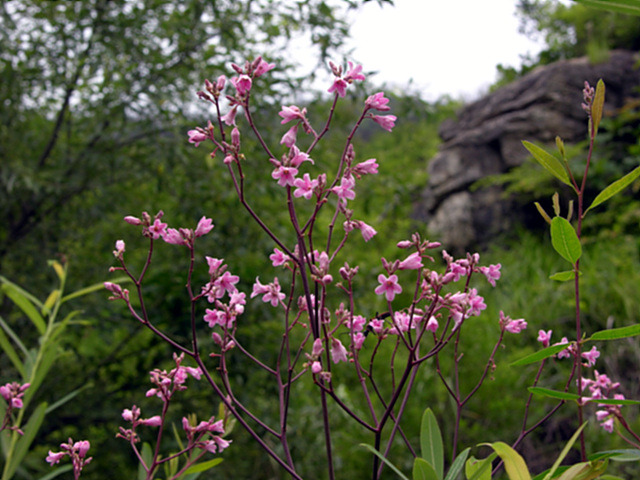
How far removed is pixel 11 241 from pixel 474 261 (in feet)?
8.47

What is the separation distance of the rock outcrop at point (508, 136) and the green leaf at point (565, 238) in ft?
20.9

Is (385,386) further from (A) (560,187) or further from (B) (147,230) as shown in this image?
(A) (560,187)

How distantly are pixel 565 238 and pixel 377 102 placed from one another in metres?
0.32

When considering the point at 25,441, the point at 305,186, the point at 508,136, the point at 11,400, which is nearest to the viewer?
the point at 305,186

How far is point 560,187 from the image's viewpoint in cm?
635

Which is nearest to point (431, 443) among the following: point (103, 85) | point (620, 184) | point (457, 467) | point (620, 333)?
point (457, 467)

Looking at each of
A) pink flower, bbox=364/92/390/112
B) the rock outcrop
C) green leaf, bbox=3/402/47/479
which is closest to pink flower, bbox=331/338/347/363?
pink flower, bbox=364/92/390/112

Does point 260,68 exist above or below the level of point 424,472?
above

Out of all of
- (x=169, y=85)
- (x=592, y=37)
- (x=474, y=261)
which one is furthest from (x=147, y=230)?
(x=592, y=37)

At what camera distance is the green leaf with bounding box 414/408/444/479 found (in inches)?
30.7

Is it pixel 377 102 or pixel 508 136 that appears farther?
pixel 508 136

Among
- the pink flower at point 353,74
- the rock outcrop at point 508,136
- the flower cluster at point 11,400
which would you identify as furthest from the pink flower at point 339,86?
the rock outcrop at point 508,136

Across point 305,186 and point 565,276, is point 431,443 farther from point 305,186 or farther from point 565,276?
point 305,186

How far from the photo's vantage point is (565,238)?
0.65 m
